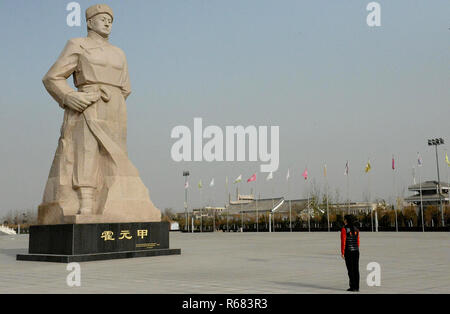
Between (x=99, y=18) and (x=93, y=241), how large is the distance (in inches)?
242

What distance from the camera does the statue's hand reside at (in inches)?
494

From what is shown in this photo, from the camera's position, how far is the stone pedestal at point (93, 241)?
38.3 feet

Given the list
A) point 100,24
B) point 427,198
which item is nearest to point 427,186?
point 427,198

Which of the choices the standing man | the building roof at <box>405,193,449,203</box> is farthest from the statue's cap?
the building roof at <box>405,193,449,203</box>

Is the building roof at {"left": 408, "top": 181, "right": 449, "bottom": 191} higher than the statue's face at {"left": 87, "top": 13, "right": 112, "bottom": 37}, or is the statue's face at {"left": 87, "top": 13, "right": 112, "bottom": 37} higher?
the statue's face at {"left": 87, "top": 13, "right": 112, "bottom": 37}

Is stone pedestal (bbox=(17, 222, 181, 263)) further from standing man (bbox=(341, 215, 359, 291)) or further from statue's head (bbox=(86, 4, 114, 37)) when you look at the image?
standing man (bbox=(341, 215, 359, 291))

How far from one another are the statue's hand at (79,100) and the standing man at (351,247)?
8.21 m

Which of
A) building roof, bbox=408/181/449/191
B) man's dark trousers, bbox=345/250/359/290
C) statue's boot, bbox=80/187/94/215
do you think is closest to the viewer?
man's dark trousers, bbox=345/250/359/290

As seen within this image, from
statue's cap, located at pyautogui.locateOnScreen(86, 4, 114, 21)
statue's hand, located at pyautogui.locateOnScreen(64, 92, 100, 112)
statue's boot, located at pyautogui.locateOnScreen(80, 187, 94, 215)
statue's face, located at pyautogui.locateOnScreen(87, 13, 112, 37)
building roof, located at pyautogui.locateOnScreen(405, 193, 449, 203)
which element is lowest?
statue's boot, located at pyautogui.locateOnScreen(80, 187, 94, 215)

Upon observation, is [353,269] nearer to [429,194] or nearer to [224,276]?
[224,276]

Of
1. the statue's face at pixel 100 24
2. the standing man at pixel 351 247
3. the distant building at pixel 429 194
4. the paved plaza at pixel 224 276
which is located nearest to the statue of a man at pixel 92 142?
the statue's face at pixel 100 24
